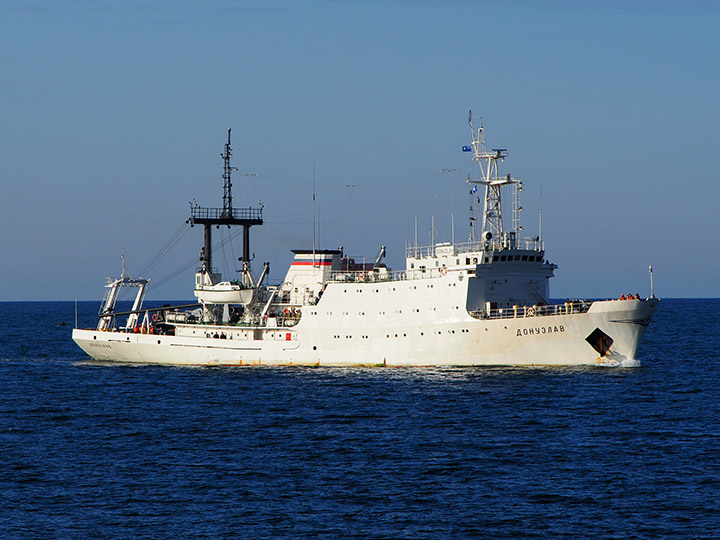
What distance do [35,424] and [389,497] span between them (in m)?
19.1

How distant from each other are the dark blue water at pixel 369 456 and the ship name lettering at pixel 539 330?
2.02 metres

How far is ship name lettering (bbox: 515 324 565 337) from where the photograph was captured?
47.3m

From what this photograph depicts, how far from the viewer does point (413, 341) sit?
166 ft

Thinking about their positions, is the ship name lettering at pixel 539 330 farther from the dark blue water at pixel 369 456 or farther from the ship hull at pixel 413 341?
the dark blue water at pixel 369 456

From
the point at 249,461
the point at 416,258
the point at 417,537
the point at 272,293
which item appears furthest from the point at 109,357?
the point at 417,537

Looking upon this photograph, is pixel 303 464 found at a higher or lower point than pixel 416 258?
lower

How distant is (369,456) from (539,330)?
63.2ft

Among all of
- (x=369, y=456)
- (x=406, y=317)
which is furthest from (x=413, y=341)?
(x=369, y=456)

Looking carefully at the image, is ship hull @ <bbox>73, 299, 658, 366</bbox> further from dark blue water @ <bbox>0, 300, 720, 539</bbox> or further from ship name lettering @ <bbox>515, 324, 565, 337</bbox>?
dark blue water @ <bbox>0, 300, 720, 539</bbox>

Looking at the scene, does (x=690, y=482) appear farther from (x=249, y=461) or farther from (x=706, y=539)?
(x=249, y=461)

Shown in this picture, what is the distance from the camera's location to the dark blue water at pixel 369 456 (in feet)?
78.4

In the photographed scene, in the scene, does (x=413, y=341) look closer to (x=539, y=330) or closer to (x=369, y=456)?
(x=539, y=330)

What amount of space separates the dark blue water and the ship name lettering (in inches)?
79.4

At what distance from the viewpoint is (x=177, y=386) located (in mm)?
49156
